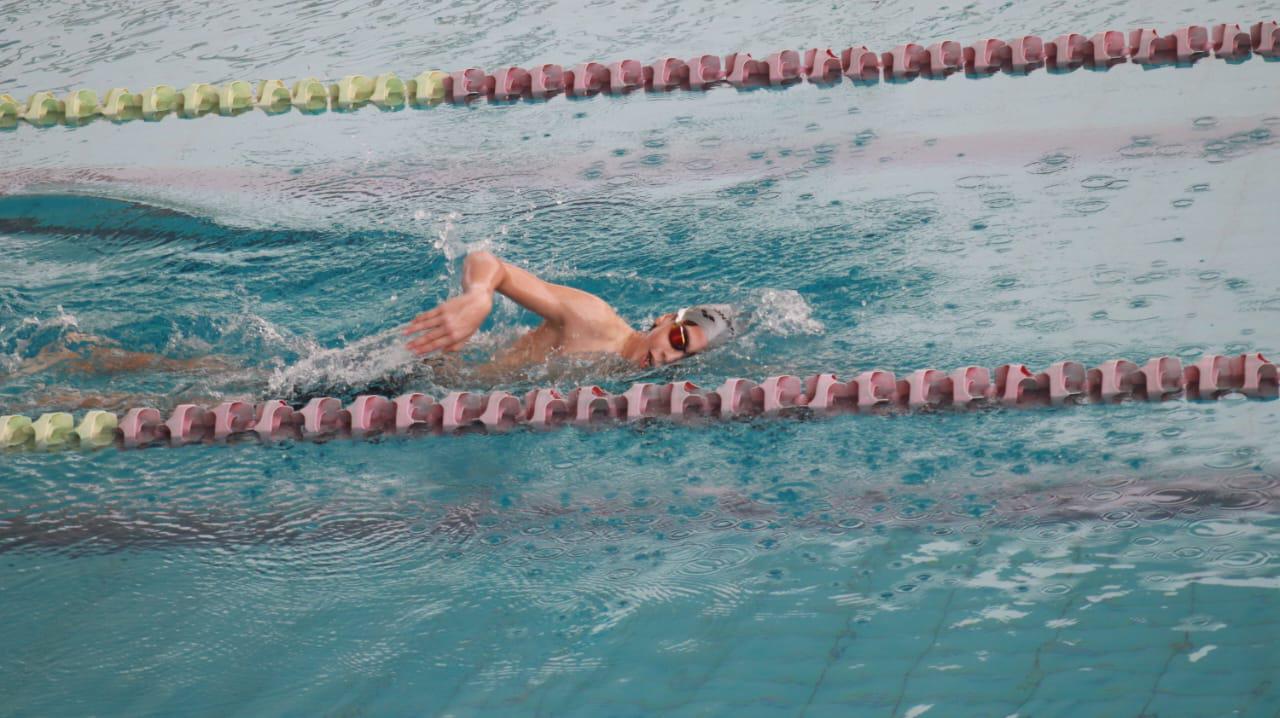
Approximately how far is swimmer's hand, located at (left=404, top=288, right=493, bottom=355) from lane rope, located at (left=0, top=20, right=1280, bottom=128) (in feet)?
7.97

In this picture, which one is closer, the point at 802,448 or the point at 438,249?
the point at 802,448

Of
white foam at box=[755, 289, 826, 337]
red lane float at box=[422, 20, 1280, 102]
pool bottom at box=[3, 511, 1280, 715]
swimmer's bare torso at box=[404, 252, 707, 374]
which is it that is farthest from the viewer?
red lane float at box=[422, 20, 1280, 102]

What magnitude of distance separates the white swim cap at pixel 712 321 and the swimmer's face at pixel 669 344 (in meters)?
0.02

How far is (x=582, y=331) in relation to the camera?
10.9 ft

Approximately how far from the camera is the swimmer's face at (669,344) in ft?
10.6

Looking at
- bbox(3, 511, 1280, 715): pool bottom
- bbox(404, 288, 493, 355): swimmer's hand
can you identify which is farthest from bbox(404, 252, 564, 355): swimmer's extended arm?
bbox(3, 511, 1280, 715): pool bottom

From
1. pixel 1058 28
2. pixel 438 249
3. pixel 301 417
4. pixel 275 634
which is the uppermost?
pixel 1058 28

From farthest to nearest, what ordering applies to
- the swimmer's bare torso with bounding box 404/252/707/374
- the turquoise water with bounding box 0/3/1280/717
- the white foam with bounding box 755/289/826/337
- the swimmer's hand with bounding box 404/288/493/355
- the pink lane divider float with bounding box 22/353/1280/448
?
1. the white foam with bounding box 755/289/826/337
2. the swimmer's bare torso with bounding box 404/252/707/374
3. the pink lane divider float with bounding box 22/353/1280/448
4. the swimmer's hand with bounding box 404/288/493/355
5. the turquoise water with bounding box 0/3/1280/717

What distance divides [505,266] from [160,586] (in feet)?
3.53

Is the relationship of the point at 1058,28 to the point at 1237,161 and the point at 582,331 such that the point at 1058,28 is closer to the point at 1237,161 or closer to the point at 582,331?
the point at 1237,161

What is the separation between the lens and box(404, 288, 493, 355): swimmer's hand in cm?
276

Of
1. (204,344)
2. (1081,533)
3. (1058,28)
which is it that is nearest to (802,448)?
(1081,533)

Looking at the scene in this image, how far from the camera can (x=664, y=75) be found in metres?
5.05

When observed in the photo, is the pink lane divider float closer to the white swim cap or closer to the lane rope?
the white swim cap
